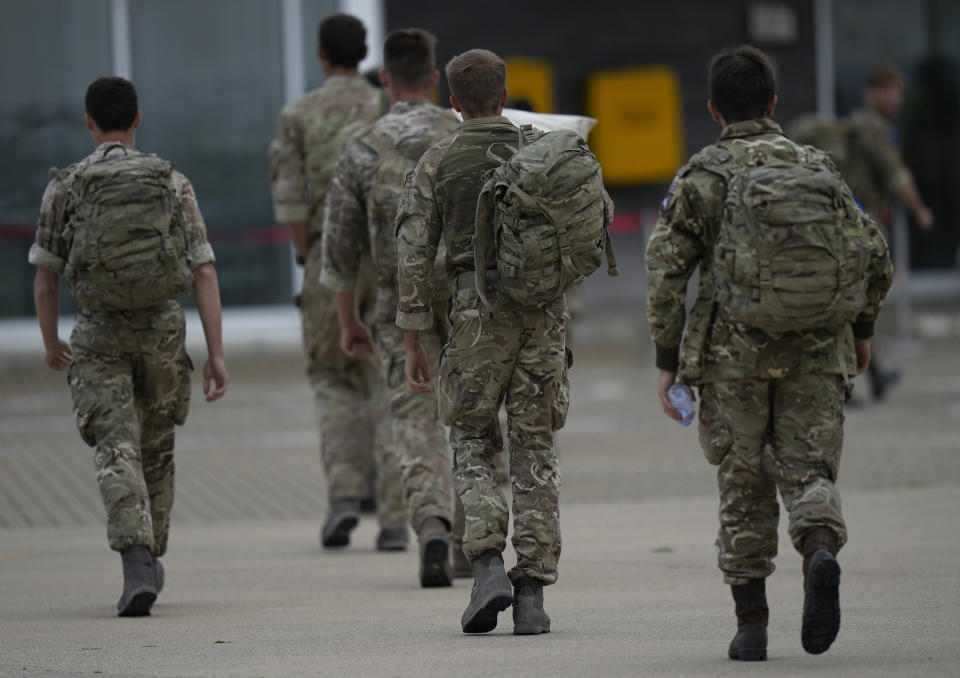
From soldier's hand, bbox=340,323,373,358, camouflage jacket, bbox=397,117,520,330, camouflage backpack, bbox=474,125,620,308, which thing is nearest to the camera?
camouflage backpack, bbox=474,125,620,308

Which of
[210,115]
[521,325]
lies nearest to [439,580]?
[521,325]

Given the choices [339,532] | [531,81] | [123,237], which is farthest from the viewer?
[531,81]

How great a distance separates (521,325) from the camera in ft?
18.9

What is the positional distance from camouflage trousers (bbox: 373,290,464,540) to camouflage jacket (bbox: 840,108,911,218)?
6.56m

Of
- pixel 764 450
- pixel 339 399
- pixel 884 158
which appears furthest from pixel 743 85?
pixel 884 158

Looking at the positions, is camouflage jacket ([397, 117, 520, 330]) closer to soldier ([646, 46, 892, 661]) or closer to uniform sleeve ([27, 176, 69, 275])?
soldier ([646, 46, 892, 661])

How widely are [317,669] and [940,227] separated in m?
18.6

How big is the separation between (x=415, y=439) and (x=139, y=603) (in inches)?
52.4

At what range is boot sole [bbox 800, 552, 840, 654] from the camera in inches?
187

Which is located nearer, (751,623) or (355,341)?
(751,623)

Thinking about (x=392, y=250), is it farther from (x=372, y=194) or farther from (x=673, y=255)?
(x=673, y=255)

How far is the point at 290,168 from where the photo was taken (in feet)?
27.4

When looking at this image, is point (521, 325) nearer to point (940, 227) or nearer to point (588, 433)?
point (588, 433)

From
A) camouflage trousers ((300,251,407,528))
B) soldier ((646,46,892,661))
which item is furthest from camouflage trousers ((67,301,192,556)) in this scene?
soldier ((646,46,892,661))
